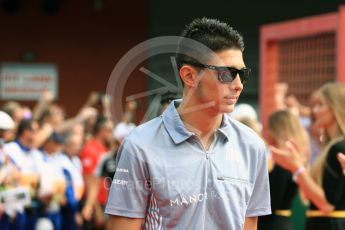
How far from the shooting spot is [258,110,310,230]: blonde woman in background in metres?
7.55

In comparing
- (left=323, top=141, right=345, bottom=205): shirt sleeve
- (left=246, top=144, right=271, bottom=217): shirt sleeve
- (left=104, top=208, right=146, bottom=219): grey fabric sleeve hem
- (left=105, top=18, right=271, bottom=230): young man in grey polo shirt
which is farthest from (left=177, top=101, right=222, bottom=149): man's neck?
(left=323, top=141, right=345, bottom=205): shirt sleeve

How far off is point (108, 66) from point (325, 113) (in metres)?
13.1

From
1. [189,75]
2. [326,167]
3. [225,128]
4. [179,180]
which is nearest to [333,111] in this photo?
[326,167]

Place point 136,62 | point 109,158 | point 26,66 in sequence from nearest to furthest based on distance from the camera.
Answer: point 136,62
point 109,158
point 26,66

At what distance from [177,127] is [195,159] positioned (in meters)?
0.16

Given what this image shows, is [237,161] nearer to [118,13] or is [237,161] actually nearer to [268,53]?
[268,53]

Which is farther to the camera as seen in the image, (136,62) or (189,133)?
(136,62)

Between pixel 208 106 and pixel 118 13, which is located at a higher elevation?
pixel 118 13

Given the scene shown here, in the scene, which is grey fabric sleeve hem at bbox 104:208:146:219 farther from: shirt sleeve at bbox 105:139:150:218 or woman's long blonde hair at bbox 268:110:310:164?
woman's long blonde hair at bbox 268:110:310:164

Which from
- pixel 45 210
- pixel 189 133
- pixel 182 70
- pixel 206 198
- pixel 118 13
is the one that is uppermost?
pixel 118 13

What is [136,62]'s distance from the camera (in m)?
4.29

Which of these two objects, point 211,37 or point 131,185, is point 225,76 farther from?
point 131,185

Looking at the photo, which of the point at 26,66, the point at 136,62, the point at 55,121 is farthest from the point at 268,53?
the point at 26,66

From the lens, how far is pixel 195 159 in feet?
13.0
